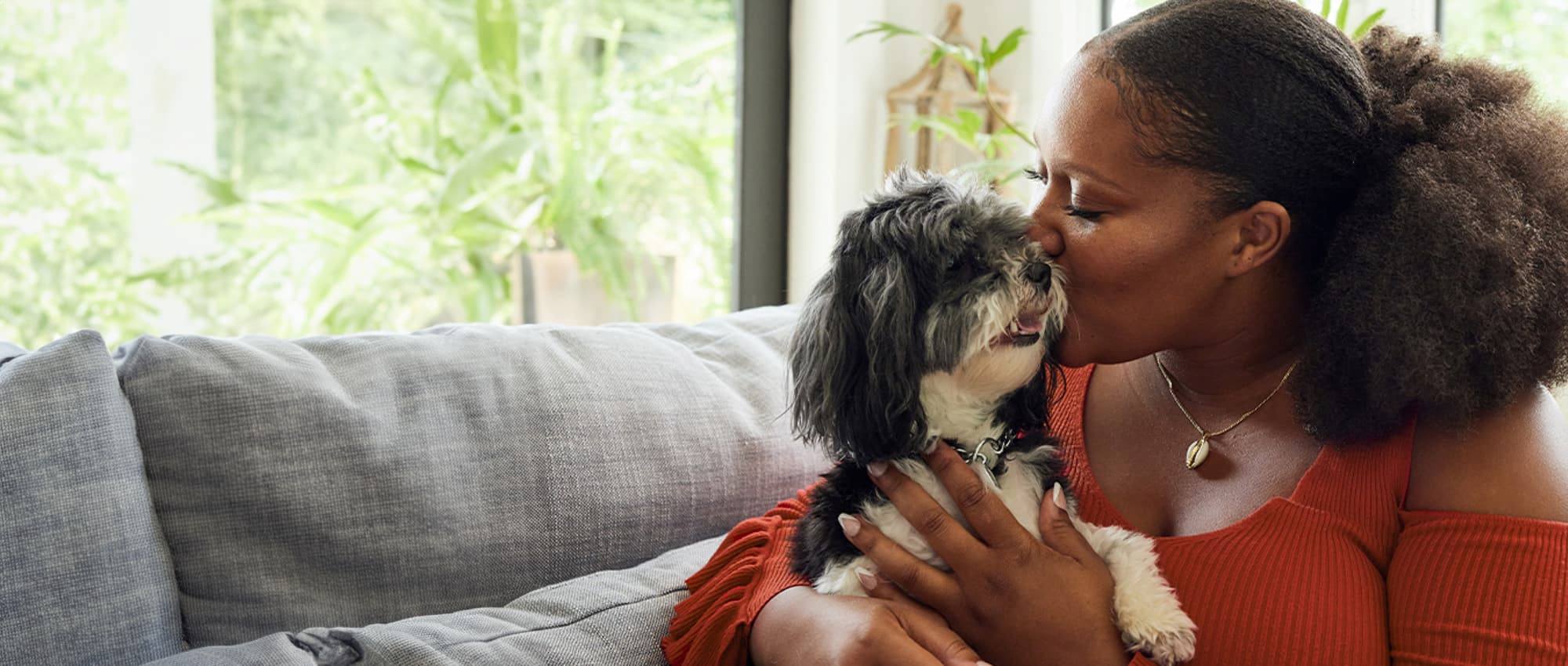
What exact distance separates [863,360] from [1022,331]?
17 cm

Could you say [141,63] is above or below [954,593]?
above

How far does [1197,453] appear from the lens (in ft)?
4.83

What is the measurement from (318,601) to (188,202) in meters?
2.06

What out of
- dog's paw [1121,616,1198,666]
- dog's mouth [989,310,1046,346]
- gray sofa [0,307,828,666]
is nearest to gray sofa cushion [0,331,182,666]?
gray sofa [0,307,828,666]

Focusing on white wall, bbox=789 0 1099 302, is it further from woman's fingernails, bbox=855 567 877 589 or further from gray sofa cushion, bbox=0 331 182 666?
gray sofa cushion, bbox=0 331 182 666

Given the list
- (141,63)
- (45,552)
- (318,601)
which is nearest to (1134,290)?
(318,601)

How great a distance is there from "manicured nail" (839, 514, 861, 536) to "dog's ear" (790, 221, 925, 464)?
64mm

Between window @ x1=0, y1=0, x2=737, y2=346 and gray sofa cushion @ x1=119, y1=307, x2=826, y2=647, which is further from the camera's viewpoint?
window @ x1=0, y1=0, x2=737, y2=346

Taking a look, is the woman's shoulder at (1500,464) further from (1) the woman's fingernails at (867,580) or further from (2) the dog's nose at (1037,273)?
(1) the woman's fingernails at (867,580)

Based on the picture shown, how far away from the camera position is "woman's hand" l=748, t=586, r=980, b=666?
1.24 meters

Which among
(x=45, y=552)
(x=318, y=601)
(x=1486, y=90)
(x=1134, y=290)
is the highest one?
(x=1486, y=90)

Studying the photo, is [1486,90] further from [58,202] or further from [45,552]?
[58,202]

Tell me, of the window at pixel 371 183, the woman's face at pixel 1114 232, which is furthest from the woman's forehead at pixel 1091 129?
the window at pixel 371 183

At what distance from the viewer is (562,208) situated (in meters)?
3.00
